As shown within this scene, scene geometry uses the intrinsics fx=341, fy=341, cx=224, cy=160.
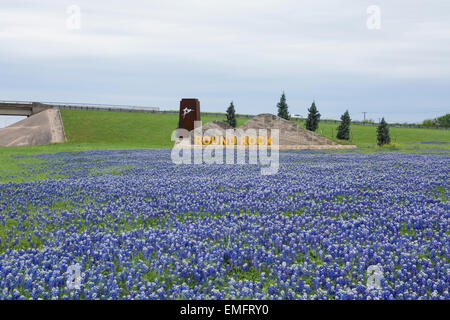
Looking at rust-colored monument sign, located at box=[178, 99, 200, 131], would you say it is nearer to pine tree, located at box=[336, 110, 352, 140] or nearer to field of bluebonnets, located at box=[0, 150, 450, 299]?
pine tree, located at box=[336, 110, 352, 140]

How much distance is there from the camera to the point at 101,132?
58.9 meters

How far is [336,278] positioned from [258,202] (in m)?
4.11

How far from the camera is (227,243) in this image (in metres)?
5.91

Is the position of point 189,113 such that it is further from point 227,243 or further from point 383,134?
point 227,243

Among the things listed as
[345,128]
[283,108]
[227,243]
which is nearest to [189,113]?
[283,108]

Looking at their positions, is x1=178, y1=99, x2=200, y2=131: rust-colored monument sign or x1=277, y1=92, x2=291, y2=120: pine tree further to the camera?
x1=277, y1=92, x2=291, y2=120: pine tree

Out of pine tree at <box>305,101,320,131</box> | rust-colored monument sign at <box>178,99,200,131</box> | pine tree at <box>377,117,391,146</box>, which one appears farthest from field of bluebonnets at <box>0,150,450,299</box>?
pine tree at <box>305,101,320,131</box>

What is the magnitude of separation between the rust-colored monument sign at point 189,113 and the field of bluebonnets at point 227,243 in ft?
122

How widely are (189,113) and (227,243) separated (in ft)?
140

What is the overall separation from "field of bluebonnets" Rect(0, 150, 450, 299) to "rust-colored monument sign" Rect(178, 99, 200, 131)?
3726 centimetres

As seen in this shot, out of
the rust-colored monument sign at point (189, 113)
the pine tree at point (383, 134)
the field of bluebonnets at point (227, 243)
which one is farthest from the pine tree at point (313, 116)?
the field of bluebonnets at point (227, 243)

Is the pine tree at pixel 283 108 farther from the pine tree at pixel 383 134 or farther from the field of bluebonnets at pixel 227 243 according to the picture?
the field of bluebonnets at pixel 227 243

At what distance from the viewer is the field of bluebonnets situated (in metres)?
4.29

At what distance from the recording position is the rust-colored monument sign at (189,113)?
46938 mm
